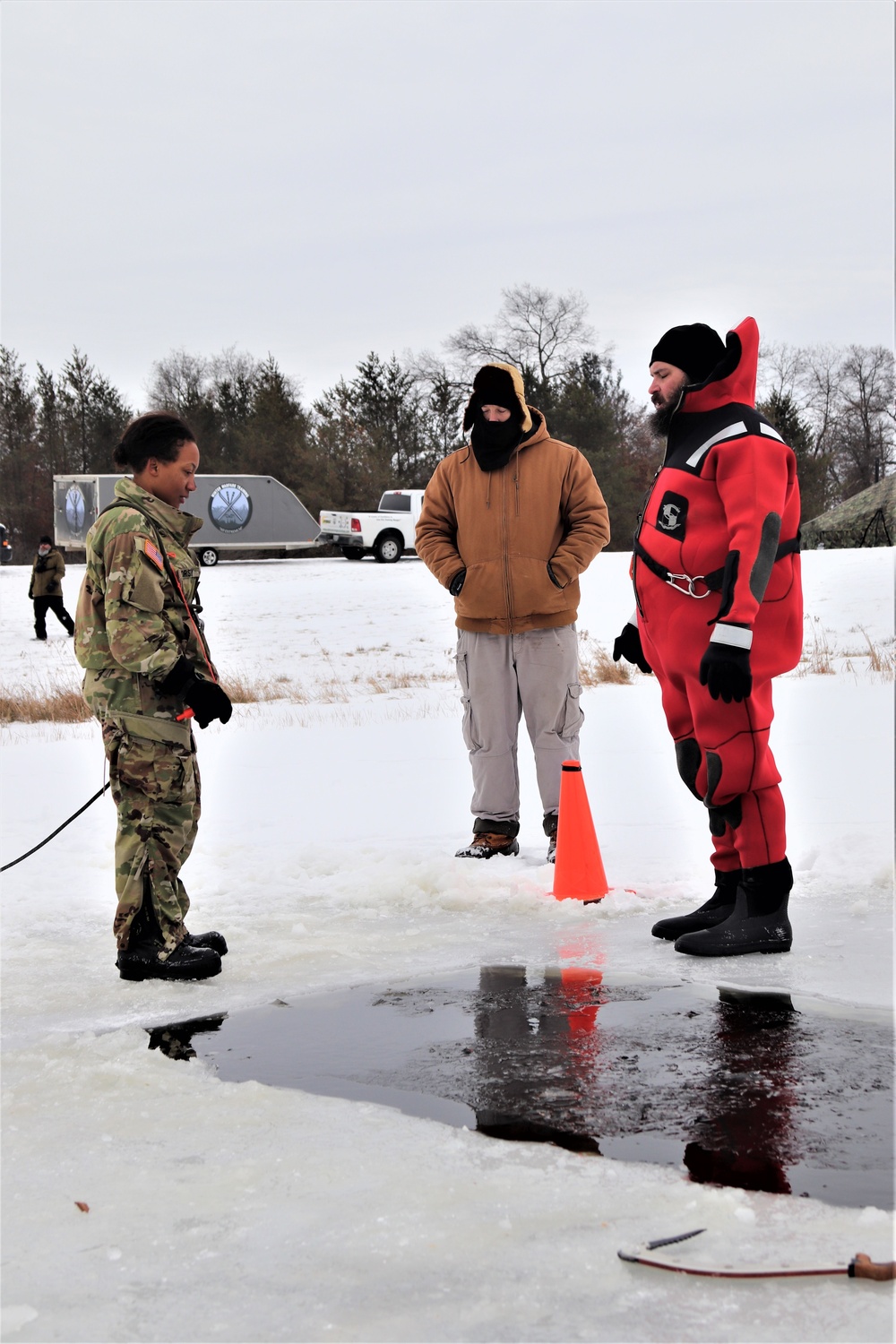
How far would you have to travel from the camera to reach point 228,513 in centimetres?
3209

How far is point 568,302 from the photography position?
4794 cm

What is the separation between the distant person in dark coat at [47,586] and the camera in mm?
18547

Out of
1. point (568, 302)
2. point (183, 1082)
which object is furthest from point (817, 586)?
point (568, 302)

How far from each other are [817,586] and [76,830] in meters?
14.5

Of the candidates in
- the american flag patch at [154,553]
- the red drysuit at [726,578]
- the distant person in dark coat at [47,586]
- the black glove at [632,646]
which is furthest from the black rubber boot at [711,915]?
the distant person in dark coat at [47,586]

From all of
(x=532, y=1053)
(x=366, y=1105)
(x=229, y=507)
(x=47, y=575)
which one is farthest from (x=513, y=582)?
(x=229, y=507)

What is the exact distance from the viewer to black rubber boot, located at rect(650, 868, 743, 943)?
438cm

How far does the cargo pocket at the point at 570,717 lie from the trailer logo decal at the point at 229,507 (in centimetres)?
2735

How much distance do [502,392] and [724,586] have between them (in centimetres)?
200

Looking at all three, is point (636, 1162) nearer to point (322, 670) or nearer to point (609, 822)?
point (609, 822)

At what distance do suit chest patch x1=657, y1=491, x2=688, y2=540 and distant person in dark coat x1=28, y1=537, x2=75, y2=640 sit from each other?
15.5 metres

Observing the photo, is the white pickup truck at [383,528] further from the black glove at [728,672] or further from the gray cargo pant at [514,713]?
the black glove at [728,672]

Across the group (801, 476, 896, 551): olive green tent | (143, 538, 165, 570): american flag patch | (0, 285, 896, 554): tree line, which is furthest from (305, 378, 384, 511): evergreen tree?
(143, 538, 165, 570): american flag patch

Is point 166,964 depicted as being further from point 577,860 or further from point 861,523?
point 861,523
